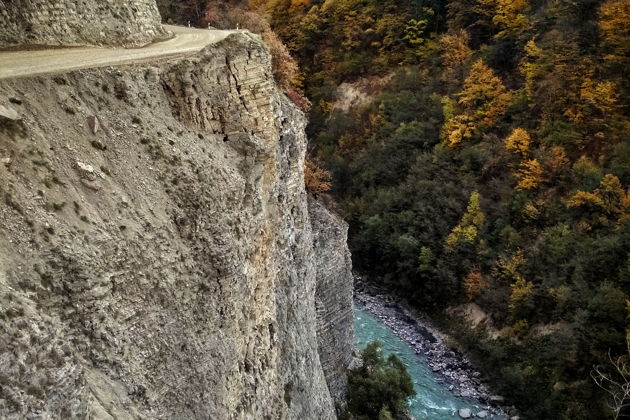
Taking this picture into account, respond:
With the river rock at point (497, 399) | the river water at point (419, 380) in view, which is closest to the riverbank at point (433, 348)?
the river rock at point (497, 399)

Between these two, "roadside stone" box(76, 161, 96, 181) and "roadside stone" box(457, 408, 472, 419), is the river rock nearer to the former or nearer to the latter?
"roadside stone" box(457, 408, 472, 419)

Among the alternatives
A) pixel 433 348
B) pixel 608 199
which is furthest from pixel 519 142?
pixel 433 348

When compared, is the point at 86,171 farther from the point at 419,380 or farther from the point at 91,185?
the point at 419,380

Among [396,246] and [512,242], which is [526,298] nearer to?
[512,242]

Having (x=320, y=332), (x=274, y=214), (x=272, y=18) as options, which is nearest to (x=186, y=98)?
(x=274, y=214)

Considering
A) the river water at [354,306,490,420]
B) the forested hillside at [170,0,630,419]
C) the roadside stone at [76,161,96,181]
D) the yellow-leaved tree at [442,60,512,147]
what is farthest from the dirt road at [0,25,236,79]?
the yellow-leaved tree at [442,60,512,147]

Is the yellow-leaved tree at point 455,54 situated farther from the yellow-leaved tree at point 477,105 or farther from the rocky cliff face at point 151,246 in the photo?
the rocky cliff face at point 151,246

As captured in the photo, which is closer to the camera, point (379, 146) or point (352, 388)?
point (352, 388)

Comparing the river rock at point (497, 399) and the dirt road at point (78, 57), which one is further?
the river rock at point (497, 399)
